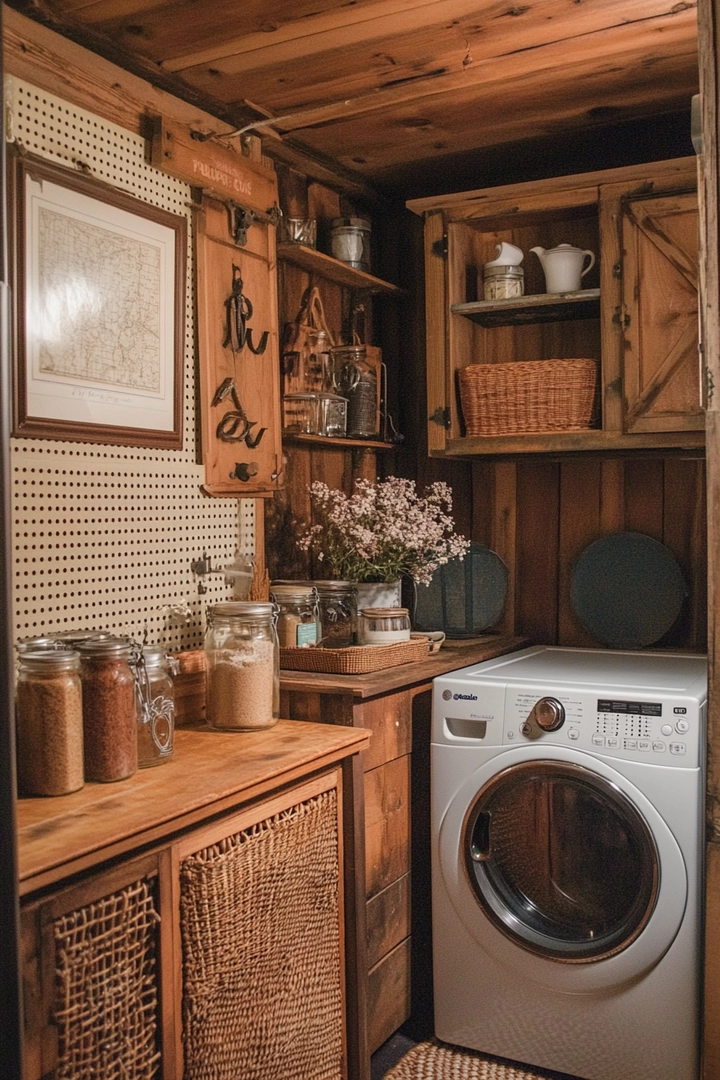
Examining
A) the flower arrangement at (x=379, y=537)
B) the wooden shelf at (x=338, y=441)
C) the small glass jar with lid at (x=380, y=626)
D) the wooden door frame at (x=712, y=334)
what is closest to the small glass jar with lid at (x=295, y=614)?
the small glass jar with lid at (x=380, y=626)

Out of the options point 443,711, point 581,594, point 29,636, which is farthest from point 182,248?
point 581,594

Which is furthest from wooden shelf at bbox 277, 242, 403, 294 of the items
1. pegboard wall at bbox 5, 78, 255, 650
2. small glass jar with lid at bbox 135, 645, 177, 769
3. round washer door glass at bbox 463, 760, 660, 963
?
round washer door glass at bbox 463, 760, 660, 963

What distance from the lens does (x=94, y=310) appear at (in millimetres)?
2127

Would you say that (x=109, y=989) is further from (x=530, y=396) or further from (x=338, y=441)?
(x=530, y=396)

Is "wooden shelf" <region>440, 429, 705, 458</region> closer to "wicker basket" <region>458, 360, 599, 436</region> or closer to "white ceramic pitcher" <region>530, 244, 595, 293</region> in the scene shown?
"wicker basket" <region>458, 360, 599, 436</region>

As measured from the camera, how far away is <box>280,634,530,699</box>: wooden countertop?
2.36m

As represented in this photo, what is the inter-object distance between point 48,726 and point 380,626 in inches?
45.3

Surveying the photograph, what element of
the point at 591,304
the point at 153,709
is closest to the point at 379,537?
the point at 591,304

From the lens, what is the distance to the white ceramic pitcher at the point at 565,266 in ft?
9.53

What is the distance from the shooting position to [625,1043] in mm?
2279

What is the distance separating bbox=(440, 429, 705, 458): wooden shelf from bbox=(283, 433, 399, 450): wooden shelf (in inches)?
9.8

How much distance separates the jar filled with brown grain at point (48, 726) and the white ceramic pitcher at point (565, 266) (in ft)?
6.32

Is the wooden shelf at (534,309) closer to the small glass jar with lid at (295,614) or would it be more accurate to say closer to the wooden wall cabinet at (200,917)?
the small glass jar with lid at (295,614)

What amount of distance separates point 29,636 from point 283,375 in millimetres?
1230
